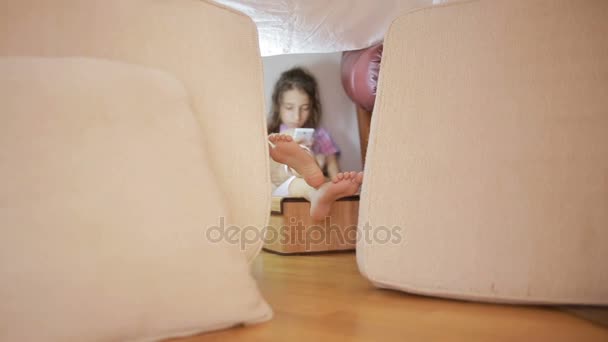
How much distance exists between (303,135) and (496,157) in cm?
95

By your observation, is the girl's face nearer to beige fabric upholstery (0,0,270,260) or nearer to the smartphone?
the smartphone

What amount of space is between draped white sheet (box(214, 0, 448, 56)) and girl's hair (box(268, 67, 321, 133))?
0.22 metres

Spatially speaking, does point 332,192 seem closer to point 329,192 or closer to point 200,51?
point 329,192

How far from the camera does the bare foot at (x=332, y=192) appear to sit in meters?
1.14

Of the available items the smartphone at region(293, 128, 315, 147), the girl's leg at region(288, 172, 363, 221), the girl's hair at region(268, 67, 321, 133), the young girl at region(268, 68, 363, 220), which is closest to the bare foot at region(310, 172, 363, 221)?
the girl's leg at region(288, 172, 363, 221)

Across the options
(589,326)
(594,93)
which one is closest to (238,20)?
(594,93)

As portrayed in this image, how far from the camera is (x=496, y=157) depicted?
0.74 metres

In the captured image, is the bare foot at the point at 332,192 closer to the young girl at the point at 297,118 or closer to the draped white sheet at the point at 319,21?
the young girl at the point at 297,118

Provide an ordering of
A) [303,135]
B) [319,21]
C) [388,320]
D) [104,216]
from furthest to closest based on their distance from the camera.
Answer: [303,135] → [319,21] → [388,320] → [104,216]

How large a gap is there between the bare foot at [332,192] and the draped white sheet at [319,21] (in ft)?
1.47

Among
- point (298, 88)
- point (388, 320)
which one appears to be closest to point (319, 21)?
point (298, 88)

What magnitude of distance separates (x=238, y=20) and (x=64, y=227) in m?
0.44

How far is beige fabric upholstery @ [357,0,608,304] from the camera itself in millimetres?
714

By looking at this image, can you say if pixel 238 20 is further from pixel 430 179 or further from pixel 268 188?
pixel 430 179
